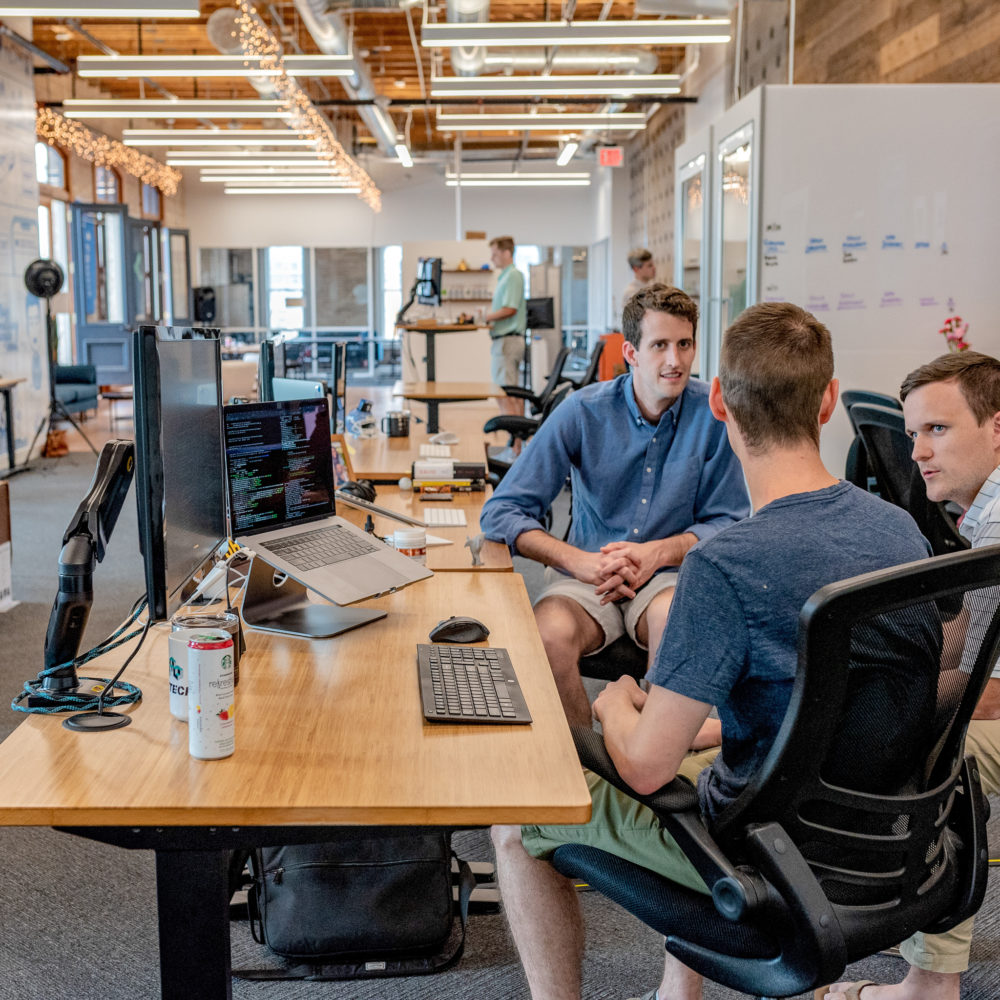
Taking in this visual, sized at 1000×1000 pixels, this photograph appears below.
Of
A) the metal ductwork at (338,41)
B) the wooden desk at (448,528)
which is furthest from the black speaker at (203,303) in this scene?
the wooden desk at (448,528)

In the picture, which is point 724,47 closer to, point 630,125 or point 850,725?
point 630,125

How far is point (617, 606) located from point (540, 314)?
28.2ft

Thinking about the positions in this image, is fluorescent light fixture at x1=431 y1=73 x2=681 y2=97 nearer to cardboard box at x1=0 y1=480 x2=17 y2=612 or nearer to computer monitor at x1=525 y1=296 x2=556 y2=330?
computer monitor at x1=525 y1=296 x2=556 y2=330

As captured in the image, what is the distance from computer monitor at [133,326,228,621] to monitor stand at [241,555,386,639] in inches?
4.2

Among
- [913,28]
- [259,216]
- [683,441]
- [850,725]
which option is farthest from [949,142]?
[259,216]

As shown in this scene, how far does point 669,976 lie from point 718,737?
455 millimetres

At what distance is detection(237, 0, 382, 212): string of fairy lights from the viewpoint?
286 inches

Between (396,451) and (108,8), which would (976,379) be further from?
(108,8)

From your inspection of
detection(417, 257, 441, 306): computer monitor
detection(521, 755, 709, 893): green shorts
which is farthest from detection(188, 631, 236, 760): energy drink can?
detection(417, 257, 441, 306): computer monitor

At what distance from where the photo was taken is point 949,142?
217 inches

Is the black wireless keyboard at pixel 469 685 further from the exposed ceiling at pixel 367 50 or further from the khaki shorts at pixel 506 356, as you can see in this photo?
the khaki shorts at pixel 506 356

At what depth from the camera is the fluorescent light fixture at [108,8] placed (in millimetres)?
6016

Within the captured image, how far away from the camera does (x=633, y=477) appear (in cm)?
270

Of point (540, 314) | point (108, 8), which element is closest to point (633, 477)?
point (108, 8)
